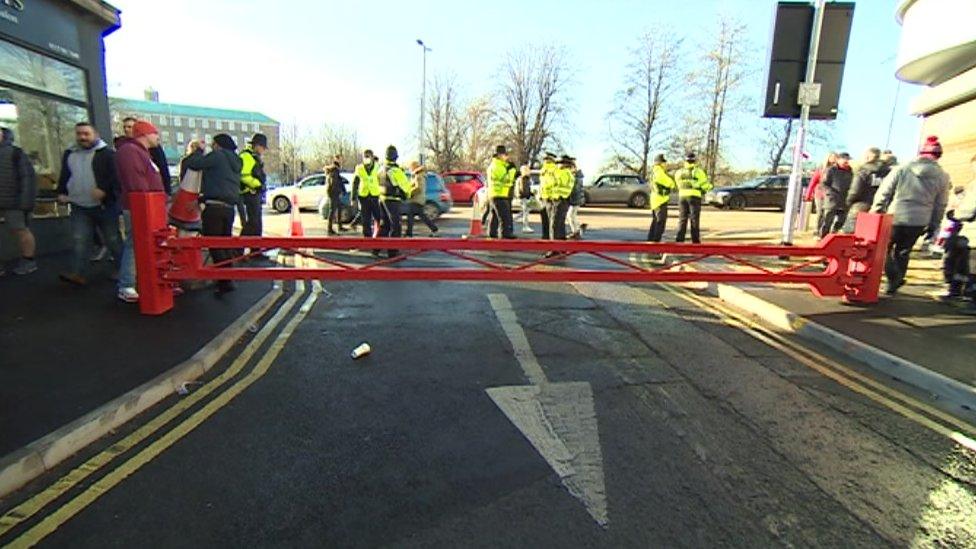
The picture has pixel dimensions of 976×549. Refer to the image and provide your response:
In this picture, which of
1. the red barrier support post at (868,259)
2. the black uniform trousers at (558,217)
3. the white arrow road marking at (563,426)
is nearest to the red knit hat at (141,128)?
the white arrow road marking at (563,426)

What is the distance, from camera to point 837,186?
10.5 m

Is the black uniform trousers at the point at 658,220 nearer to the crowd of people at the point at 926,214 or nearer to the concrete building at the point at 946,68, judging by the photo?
the crowd of people at the point at 926,214

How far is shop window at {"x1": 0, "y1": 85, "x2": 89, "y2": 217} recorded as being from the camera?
7.68 metres

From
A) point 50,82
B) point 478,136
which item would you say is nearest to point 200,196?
point 50,82

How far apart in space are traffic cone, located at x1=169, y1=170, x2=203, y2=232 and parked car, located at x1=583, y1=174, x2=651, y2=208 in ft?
70.5

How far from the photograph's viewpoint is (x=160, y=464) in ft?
9.93

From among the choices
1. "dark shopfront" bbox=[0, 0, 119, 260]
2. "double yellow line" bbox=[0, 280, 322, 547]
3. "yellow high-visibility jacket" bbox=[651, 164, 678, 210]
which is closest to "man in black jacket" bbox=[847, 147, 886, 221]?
"yellow high-visibility jacket" bbox=[651, 164, 678, 210]

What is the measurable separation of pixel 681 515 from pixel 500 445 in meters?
1.08

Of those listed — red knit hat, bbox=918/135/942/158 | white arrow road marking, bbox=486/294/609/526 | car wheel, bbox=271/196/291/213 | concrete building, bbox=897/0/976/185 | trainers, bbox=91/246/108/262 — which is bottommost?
white arrow road marking, bbox=486/294/609/526

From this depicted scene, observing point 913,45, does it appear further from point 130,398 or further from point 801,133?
point 130,398

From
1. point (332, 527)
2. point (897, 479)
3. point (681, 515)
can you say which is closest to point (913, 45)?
point (897, 479)

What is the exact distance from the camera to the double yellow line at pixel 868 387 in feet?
11.9

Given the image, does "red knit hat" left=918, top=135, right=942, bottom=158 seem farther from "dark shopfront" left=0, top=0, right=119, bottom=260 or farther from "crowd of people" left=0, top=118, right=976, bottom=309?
"dark shopfront" left=0, top=0, right=119, bottom=260

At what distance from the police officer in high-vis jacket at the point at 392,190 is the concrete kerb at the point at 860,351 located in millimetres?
5742
